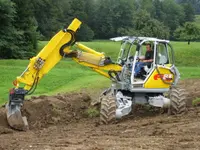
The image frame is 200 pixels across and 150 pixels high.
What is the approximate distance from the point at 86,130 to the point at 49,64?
2.34m

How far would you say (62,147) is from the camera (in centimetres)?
798

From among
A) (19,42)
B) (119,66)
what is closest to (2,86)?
(119,66)

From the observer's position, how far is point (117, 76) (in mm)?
13312

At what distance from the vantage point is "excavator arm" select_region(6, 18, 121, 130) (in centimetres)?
1165

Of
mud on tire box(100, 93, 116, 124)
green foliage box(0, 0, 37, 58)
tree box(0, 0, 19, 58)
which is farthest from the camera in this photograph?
green foliage box(0, 0, 37, 58)

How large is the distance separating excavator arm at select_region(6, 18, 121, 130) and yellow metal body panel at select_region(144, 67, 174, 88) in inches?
38.2

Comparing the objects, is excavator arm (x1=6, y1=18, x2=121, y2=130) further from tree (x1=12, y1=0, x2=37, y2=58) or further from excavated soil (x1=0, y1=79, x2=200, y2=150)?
tree (x1=12, y1=0, x2=37, y2=58)

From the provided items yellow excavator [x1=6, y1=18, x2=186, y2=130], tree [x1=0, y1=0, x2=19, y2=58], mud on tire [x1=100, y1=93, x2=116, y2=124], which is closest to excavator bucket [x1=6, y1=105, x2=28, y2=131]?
yellow excavator [x1=6, y1=18, x2=186, y2=130]

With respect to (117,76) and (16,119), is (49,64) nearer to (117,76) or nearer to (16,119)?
(16,119)

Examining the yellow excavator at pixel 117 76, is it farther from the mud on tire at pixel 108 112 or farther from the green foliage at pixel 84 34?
the green foliage at pixel 84 34

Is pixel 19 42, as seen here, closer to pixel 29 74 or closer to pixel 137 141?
pixel 29 74

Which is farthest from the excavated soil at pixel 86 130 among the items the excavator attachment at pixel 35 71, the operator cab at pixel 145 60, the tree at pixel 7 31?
the tree at pixel 7 31

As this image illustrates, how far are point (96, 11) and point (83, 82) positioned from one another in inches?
3417

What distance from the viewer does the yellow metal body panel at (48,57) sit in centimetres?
1197
